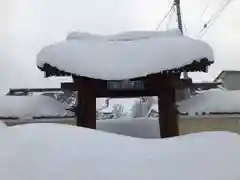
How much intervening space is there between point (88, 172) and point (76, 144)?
84 mm

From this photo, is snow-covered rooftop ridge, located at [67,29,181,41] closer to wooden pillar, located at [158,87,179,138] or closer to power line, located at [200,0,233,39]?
wooden pillar, located at [158,87,179,138]

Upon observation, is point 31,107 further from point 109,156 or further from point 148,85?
point 109,156

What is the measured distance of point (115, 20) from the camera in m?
3.37

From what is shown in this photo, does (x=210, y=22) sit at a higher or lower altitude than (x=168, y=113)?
higher

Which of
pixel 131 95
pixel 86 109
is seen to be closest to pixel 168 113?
pixel 131 95

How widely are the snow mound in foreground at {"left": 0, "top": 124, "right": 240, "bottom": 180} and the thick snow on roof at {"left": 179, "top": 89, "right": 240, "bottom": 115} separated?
1120 mm

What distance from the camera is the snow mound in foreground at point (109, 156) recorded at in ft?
1.97

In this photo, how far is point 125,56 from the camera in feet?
5.08

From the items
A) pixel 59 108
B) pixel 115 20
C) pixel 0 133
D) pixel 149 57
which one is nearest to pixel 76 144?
pixel 0 133

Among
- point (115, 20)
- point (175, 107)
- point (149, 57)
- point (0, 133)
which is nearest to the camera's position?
point (0, 133)

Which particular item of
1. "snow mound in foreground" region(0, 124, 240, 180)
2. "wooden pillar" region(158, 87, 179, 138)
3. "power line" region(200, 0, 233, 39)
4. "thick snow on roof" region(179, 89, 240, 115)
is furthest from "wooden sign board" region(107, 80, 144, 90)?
"power line" region(200, 0, 233, 39)

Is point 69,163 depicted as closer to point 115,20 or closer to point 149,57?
point 149,57

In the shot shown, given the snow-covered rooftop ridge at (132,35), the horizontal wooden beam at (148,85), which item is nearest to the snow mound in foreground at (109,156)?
the horizontal wooden beam at (148,85)

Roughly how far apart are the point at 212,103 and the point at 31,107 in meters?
0.75
